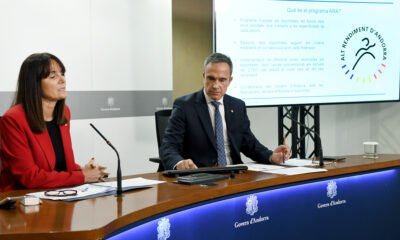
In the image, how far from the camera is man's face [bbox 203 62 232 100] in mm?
2980

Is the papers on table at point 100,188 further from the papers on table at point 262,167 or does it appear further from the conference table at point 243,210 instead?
the papers on table at point 262,167

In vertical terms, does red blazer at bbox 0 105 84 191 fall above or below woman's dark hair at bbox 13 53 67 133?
below

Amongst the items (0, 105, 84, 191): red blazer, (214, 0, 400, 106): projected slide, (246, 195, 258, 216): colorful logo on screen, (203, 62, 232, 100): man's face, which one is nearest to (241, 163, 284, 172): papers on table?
(246, 195, 258, 216): colorful logo on screen

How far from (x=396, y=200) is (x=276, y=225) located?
1.03 m

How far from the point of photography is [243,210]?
7.75 ft

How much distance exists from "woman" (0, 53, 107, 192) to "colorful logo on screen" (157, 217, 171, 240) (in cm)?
54

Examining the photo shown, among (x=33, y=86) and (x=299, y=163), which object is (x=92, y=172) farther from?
(x=299, y=163)

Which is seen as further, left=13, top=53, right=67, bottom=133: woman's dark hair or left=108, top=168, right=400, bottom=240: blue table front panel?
left=13, top=53, right=67, bottom=133: woman's dark hair

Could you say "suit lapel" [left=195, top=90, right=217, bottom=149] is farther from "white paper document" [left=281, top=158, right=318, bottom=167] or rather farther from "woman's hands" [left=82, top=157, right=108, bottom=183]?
"woman's hands" [left=82, top=157, right=108, bottom=183]

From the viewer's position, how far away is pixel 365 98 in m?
4.68

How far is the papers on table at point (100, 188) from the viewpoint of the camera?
1943 mm

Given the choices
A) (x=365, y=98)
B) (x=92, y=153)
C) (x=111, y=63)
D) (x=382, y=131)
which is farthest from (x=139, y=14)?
(x=382, y=131)

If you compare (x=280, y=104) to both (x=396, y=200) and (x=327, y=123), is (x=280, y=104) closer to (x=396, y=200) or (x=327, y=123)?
(x=396, y=200)

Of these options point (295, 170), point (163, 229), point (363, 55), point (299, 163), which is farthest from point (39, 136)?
point (363, 55)
